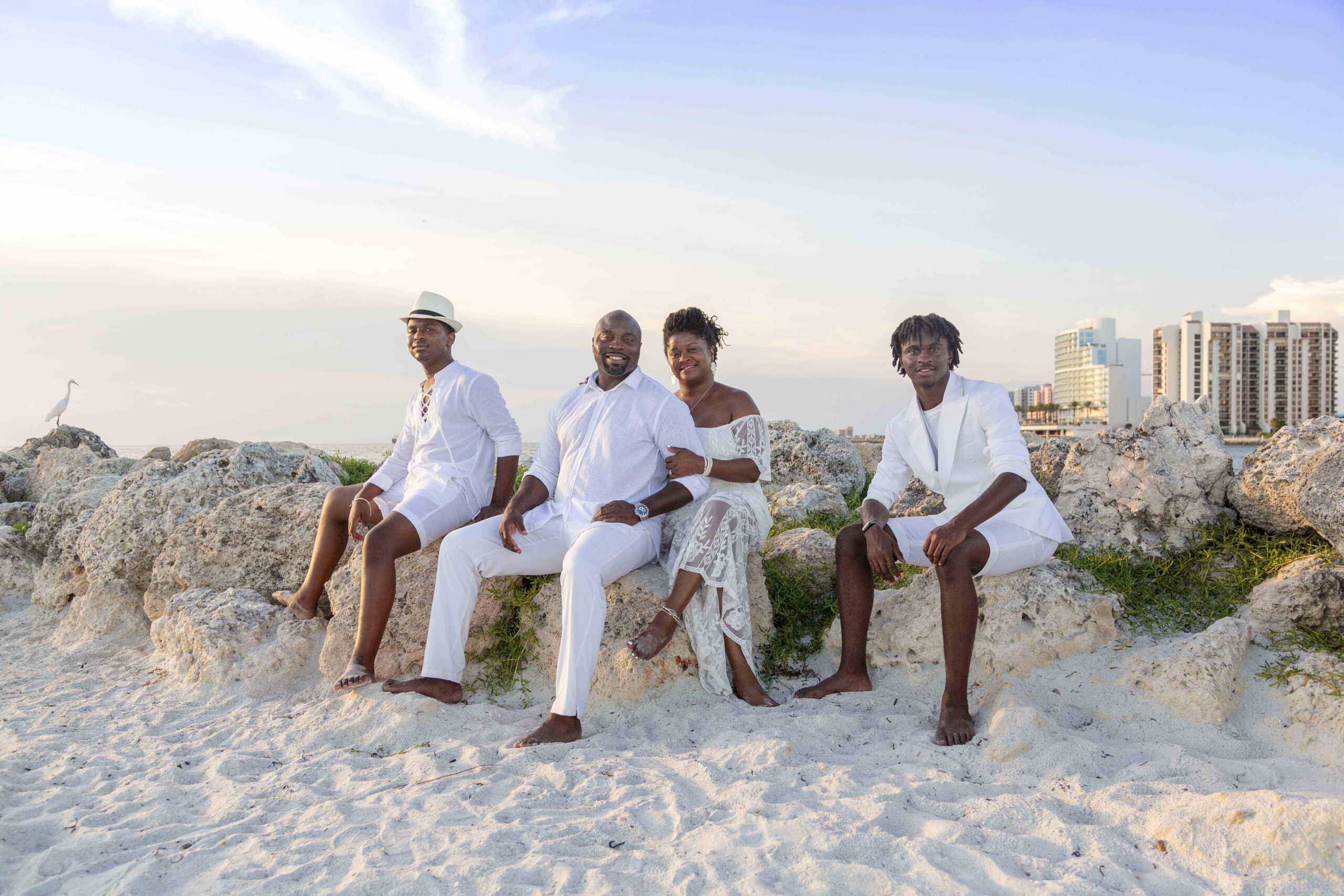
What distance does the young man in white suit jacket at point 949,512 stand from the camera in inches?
163

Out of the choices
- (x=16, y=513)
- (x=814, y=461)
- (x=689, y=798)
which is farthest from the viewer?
(x=16, y=513)

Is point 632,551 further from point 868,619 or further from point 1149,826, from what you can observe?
point 1149,826

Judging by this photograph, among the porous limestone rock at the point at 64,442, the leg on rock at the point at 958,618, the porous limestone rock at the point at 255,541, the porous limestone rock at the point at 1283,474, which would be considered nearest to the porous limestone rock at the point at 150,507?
the porous limestone rock at the point at 255,541

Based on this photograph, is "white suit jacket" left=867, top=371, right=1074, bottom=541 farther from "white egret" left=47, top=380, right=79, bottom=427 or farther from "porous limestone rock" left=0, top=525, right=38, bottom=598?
"white egret" left=47, top=380, right=79, bottom=427

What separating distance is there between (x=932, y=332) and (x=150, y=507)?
628 centimetres

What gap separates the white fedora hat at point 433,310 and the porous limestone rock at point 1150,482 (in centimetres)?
435

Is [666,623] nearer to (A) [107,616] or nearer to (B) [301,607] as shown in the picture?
(B) [301,607]

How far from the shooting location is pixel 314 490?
6.12 metres

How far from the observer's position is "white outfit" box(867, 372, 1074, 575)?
4371 millimetres

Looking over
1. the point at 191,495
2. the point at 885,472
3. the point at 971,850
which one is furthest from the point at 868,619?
the point at 191,495

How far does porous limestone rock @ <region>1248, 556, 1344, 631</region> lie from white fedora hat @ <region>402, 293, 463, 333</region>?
5019mm

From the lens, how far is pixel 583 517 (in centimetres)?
471

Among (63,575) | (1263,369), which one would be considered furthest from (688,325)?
(1263,369)

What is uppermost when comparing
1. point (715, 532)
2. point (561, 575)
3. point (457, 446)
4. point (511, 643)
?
point (457, 446)
